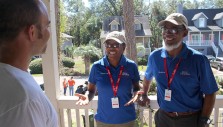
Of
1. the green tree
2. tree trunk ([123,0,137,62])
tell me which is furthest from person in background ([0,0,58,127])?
the green tree

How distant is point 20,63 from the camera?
843 millimetres

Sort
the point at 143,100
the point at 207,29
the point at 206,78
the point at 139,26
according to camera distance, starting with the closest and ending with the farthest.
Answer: the point at 206,78
the point at 143,100
the point at 207,29
the point at 139,26

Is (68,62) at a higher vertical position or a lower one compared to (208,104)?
lower

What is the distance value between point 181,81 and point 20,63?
4.15ft

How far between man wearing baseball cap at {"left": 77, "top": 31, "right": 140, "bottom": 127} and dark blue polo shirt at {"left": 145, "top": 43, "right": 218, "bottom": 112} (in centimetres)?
22

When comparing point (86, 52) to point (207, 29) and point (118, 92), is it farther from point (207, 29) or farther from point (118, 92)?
point (118, 92)

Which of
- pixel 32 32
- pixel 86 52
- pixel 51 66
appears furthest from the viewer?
pixel 86 52

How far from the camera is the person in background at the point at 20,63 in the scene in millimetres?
728

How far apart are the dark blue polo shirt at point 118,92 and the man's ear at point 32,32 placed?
3.82 feet

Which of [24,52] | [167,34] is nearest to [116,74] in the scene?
[167,34]

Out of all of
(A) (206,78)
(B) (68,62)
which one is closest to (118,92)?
(A) (206,78)

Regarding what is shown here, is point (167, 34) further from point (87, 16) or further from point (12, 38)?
point (87, 16)

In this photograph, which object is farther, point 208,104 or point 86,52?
point 86,52

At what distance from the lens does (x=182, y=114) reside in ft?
6.05
